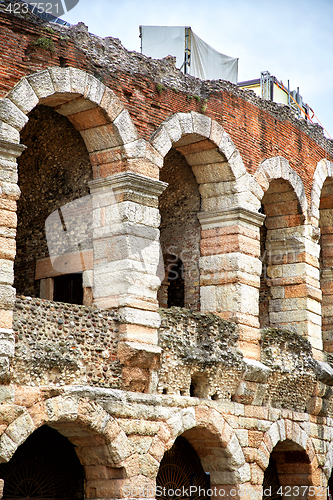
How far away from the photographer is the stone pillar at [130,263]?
10.0 m

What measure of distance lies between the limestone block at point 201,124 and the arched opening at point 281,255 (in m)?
2.25

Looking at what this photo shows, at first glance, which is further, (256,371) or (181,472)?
(256,371)

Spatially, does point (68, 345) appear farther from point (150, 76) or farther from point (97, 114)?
point (150, 76)

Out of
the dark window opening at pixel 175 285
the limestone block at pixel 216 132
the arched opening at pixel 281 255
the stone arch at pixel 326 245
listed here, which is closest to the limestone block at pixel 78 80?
the limestone block at pixel 216 132

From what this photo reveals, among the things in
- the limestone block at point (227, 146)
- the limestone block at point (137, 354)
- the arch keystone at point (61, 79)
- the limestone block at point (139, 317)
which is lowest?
the limestone block at point (137, 354)

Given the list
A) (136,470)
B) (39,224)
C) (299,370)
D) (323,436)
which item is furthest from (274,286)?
(136,470)

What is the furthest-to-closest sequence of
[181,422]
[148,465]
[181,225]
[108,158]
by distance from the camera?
[181,225] < [108,158] < [181,422] < [148,465]

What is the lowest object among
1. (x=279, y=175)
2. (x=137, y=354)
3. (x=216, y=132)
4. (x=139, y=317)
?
(x=137, y=354)

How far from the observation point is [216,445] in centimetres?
1126

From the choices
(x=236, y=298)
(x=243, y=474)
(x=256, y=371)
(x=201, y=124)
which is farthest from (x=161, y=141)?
(x=243, y=474)

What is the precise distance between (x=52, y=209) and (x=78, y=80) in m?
2.42

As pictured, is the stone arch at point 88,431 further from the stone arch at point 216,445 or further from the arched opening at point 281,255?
the arched opening at point 281,255

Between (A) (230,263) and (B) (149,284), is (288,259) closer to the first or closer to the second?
(A) (230,263)

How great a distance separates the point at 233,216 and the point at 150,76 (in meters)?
2.45
